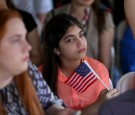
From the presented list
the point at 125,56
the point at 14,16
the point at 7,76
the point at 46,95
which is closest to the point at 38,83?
the point at 46,95

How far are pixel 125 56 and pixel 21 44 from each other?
1847 millimetres

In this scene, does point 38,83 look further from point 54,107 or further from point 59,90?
point 59,90

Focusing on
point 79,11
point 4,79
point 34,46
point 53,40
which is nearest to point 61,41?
point 53,40

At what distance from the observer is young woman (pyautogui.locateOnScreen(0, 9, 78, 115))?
1.35 metres

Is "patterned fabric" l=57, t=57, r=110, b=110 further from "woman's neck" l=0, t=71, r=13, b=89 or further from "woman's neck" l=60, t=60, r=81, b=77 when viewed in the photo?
"woman's neck" l=0, t=71, r=13, b=89

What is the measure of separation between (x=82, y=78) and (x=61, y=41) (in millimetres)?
245

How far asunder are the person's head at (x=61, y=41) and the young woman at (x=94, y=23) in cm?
76

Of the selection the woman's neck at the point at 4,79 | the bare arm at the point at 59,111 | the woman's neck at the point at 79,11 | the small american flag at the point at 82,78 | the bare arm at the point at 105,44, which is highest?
the woman's neck at the point at 4,79

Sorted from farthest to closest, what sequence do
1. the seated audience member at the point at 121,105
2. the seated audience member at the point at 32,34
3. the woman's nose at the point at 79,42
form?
the seated audience member at the point at 32,34
the woman's nose at the point at 79,42
the seated audience member at the point at 121,105

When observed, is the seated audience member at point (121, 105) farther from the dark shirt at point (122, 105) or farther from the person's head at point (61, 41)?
the person's head at point (61, 41)

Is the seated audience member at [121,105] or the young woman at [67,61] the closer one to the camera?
the seated audience member at [121,105]

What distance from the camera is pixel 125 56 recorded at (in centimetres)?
310

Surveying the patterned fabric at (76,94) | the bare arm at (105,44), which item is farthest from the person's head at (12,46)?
the bare arm at (105,44)

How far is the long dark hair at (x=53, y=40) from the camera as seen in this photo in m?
1.94
